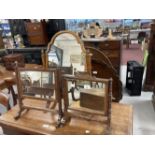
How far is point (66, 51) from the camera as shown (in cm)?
151

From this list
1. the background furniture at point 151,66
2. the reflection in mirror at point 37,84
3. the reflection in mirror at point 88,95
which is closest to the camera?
the reflection in mirror at point 88,95

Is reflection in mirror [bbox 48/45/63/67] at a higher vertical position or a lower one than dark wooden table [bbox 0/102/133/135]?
higher

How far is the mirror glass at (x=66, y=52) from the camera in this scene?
4.79 feet

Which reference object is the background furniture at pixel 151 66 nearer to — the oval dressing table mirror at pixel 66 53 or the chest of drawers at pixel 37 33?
the oval dressing table mirror at pixel 66 53

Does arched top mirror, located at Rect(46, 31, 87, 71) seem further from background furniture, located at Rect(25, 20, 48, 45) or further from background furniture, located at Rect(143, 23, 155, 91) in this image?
background furniture, located at Rect(25, 20, 48, 45)

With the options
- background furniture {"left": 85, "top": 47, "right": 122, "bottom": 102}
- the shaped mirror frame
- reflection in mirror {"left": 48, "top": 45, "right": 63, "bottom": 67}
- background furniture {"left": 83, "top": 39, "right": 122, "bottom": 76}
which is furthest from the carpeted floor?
reflection in mirror {"left": 48, "top": 45, "right": 63, "bottom": 67}

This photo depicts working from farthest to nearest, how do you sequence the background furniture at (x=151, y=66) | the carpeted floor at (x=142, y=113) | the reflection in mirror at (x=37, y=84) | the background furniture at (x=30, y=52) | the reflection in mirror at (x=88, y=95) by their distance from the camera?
the background furniture at (x=30, y=52), the background furniture at (x=151, y=66), the carpeted floor at (x=142, y=113), the reflection in mirror at (x=37, y=84), the reflection in mirror at (x=88, y=95)

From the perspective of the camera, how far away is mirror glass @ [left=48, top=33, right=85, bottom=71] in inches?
57.5

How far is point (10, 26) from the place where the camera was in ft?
12.0

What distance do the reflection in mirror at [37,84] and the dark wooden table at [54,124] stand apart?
16cm

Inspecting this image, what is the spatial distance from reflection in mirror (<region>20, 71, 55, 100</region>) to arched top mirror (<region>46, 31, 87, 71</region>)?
1.08ft

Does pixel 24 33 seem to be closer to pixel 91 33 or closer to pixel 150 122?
pixel 91 33

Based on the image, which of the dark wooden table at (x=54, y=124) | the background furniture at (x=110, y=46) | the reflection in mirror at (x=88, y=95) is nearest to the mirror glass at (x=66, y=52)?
the reflection in mirror at (x=88, y=95)
